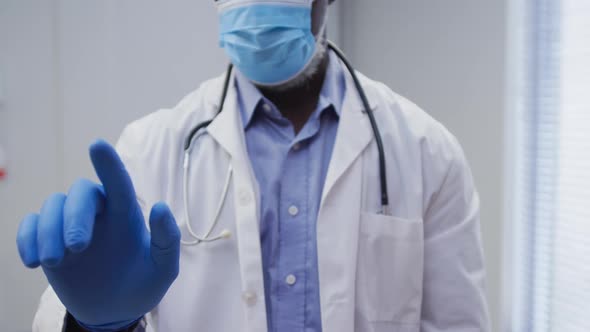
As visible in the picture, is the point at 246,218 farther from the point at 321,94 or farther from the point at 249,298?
the point at 321,94

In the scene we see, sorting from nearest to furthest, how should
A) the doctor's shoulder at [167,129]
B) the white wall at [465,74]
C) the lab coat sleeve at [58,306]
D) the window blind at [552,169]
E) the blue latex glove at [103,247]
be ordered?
the blue latex glove at [103,247] → the lab coat sleeve at [58,306] → the doctor's shoulder at [167,129] → the window blind at [552,169] → the white wall at [465,74]

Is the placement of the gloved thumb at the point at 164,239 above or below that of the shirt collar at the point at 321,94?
below

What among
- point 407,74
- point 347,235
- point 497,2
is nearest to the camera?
point 347,235

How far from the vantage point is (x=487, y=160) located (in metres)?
1.56

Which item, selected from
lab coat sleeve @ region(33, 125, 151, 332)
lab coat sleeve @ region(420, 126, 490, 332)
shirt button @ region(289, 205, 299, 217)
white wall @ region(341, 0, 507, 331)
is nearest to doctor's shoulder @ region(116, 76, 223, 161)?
lab coat sleeve @ region(33, 125, 151, 332)

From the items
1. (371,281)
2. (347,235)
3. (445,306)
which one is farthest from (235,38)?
(445,306)

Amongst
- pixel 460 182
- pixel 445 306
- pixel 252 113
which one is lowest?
pixel 445 306

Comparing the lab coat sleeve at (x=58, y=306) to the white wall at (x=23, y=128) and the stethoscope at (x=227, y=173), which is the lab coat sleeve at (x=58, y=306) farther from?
the white wall at (x=23, y=128)

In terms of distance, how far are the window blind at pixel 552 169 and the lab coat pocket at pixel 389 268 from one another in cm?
68

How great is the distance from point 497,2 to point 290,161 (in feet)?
3.12

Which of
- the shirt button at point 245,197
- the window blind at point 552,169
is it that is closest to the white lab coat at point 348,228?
the shirt button at point 245,197

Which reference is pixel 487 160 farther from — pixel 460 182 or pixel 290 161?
pixel 290 161

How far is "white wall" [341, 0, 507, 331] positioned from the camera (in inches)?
59.6

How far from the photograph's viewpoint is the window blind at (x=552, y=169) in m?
1.33
